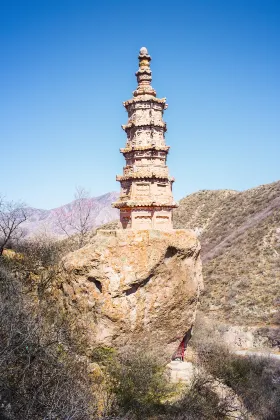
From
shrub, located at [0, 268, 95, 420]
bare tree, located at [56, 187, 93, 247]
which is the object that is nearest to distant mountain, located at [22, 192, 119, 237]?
bare tree, located at [56, 187, 93, 247]

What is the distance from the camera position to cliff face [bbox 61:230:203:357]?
14.1m

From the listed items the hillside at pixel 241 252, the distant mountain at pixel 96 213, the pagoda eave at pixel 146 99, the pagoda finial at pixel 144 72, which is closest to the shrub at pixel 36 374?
the pagoda eave at pixel 146 99

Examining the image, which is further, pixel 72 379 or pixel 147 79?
pixel 147 79

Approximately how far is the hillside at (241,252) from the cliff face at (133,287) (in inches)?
627

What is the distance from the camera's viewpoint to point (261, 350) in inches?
968

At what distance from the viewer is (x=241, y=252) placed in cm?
4050

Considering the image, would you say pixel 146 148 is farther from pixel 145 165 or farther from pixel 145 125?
pixel 145 125

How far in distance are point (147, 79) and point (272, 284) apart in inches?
871

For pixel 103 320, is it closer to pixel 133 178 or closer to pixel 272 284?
pixel 133 178

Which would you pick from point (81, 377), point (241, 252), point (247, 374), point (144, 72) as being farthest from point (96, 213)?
point (81, 377)

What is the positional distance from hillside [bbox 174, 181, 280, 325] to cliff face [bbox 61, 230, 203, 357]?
1593 centimetres

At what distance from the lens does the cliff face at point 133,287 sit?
14.1 metres

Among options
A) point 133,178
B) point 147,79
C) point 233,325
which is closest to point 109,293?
point 133,178

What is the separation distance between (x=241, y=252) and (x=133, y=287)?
28378mm
